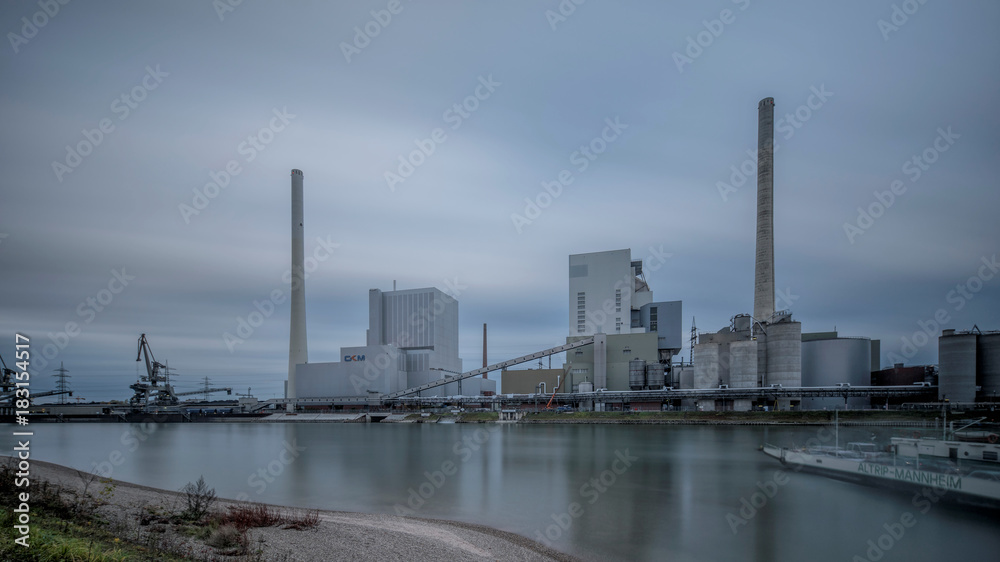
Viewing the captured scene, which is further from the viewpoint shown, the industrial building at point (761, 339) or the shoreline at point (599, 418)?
the industrial building at point (761, 339)

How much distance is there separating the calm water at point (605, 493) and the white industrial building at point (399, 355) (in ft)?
161

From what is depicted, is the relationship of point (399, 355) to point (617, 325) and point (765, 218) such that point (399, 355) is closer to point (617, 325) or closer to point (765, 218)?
point (617, 325)

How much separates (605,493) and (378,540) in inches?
502

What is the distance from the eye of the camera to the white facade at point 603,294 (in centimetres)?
8938

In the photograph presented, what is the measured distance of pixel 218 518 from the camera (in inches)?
513

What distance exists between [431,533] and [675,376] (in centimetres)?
7167

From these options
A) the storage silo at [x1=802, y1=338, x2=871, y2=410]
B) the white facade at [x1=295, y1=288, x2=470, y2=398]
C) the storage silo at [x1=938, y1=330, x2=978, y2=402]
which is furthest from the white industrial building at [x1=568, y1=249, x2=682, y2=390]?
the storage silo at [x1=938, y1=330, x2=978, y2=402]

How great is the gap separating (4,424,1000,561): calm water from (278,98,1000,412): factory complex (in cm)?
2527

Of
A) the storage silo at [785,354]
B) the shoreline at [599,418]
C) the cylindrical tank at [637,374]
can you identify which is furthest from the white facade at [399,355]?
the storage silo at [785,354]

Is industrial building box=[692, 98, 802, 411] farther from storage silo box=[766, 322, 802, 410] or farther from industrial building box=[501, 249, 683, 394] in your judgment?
industrial building box=[501, 249, 683, 394]

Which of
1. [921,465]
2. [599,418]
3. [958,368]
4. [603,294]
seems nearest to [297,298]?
[603,294]

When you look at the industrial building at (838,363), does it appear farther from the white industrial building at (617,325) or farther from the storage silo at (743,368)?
the white industrial building at (617,325)

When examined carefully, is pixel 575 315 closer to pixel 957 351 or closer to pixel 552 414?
pixel 552 414

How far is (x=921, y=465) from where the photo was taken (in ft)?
73.7
